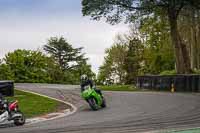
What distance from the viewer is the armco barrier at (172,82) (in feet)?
125

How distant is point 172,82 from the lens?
4053 centimetres

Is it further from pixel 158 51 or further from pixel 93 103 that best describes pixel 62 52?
pixel 93 103

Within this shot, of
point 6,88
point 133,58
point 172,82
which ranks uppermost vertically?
point 133,58

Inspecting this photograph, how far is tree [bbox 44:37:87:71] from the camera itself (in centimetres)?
11306

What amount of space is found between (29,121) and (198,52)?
2035 inches

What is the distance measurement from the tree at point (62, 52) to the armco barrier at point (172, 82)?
68.0m

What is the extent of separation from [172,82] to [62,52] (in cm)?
7525

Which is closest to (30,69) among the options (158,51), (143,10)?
(158,51)

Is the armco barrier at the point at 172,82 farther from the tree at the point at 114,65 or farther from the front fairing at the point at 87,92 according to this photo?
the tree at the point at 114,65

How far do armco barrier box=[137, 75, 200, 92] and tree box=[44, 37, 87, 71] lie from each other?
6798 centimetres

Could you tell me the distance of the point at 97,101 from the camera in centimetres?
2359

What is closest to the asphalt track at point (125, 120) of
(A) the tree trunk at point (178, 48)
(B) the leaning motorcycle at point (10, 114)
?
(B) the leaning motorcycle at point (10, 114)

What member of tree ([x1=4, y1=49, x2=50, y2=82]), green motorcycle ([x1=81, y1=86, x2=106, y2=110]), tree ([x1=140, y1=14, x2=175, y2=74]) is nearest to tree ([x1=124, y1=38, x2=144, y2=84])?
tree ([x1=140, y1=14, x2=175, y2=74])

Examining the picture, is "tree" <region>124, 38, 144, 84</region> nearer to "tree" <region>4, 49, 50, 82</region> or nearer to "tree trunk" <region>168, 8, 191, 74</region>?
"tree" <region>4, 49, 50, 82</region>
